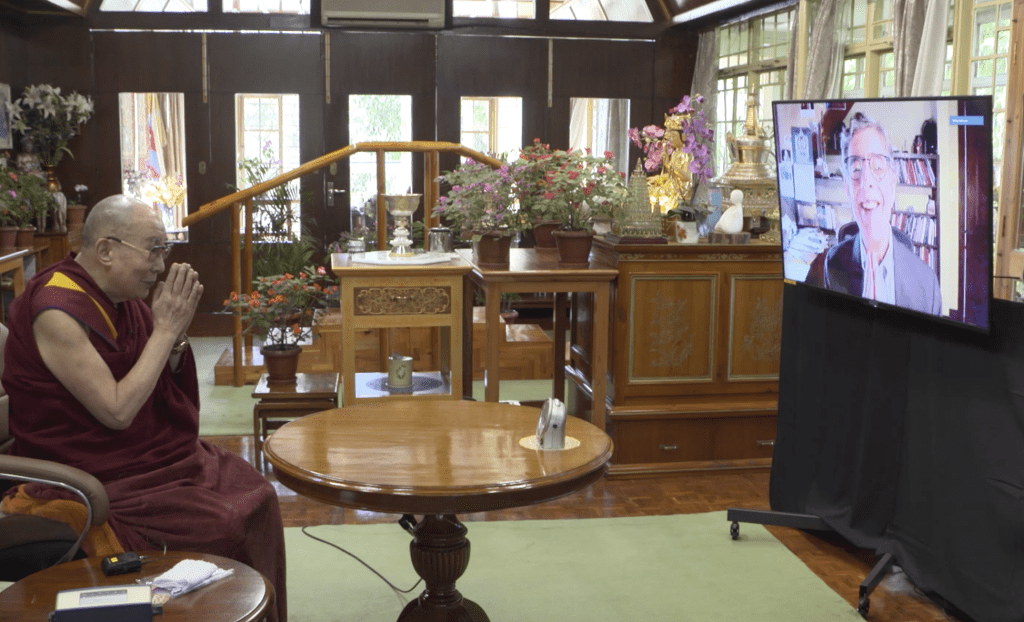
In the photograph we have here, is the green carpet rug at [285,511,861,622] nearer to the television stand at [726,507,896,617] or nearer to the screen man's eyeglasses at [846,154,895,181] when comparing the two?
the television stand at [726,507,896,617]

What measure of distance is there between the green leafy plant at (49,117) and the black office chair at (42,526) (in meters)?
5.64

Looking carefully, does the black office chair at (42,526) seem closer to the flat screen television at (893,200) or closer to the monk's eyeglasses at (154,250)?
the monk's eyeglasses at (154,250)

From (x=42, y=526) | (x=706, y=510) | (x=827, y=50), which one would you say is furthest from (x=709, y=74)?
(x=42, y=526)

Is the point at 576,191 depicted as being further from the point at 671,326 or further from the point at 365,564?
the point at 365,564

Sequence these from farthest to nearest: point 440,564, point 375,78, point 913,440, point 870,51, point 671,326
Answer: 1. point 375,78
2. point 870,51
3. point 671,326
4. point 913,440
5. point 440,564

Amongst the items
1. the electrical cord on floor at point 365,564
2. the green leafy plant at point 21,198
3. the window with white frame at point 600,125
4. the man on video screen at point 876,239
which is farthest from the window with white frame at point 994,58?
the green leafy plant at point 21,198

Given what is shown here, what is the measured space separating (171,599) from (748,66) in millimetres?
6330

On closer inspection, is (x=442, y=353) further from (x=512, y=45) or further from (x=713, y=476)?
(x=512, y=45)

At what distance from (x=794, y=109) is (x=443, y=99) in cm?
506

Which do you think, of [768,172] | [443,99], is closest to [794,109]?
[768,172]

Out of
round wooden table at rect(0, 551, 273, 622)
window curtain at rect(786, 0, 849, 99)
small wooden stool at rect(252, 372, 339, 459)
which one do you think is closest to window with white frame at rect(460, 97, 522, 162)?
window curtain at rect(786, 0, 849, 99)

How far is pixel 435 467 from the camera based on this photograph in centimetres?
225

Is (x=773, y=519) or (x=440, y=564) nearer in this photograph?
(x=440, y=564)

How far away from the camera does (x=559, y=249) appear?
415cm
